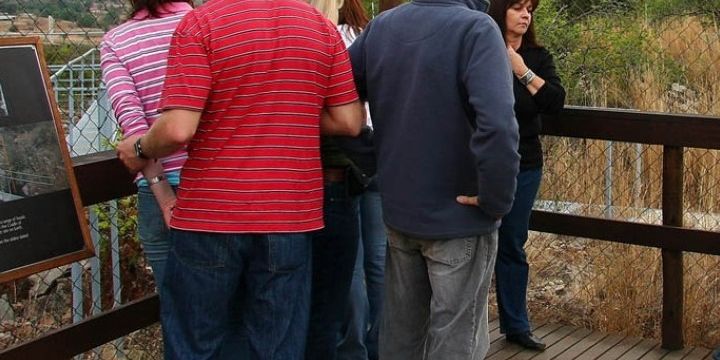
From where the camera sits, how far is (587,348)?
440cm

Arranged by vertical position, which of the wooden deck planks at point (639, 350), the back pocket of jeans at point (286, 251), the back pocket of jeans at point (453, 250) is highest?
the back pocket of jeans at point (286, 251)

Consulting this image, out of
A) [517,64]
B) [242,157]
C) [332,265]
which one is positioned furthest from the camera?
[517,64]

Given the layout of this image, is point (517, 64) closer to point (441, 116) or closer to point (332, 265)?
point (441, 116)

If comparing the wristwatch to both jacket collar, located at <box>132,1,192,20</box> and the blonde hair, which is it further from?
the blonde hair

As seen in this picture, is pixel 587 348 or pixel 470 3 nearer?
pixel 470 3

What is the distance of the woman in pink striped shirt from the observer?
2863 millimetres

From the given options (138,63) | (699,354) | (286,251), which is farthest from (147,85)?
(699,354)

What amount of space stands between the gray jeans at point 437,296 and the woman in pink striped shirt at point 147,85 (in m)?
0.68

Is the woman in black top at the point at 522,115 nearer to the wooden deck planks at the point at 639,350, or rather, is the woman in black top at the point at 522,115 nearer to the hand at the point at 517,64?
the hand at the point at 517,64

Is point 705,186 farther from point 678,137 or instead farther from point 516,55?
point 516,55

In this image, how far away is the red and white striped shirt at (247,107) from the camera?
260 centimetres

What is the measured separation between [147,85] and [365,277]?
3.88 ft

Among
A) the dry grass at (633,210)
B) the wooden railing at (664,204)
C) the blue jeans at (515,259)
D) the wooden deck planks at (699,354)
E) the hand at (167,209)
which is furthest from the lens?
the dry grass at (633,210)

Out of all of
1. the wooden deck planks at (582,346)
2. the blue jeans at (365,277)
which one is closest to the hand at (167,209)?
the blue jeans at (365,277)
